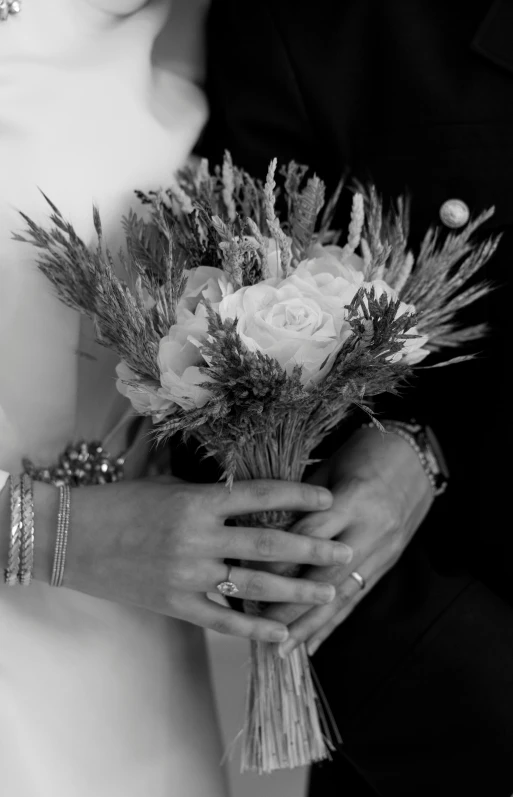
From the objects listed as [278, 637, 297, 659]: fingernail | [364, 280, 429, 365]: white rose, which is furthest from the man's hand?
[364, 280, 429, 365]: white rose

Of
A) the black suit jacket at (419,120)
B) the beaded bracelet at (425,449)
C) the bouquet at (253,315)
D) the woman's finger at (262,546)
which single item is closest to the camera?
the bouquet at (253,315)

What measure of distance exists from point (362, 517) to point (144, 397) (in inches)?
12.0

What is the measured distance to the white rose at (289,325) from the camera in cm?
71

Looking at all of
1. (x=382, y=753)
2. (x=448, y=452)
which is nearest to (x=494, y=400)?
(x=448, y=452)

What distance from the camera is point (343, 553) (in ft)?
2.82

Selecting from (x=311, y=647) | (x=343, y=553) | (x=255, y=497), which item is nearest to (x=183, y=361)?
(x=255, y=497)

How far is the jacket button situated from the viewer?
958 millimetres

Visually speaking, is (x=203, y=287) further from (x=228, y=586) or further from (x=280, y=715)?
(x=280, y=715)

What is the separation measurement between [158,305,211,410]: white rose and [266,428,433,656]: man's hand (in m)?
0.23

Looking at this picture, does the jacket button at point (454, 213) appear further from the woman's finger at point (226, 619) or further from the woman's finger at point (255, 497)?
the woman's finger at point (226, 619)

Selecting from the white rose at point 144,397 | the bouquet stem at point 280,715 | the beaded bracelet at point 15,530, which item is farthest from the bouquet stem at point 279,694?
the beaded bracelet at point 15,530

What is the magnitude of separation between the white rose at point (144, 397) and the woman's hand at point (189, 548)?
12 centimetres

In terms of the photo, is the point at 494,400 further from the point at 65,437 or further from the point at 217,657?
the point at 217,657

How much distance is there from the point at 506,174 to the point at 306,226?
0.99 ft
